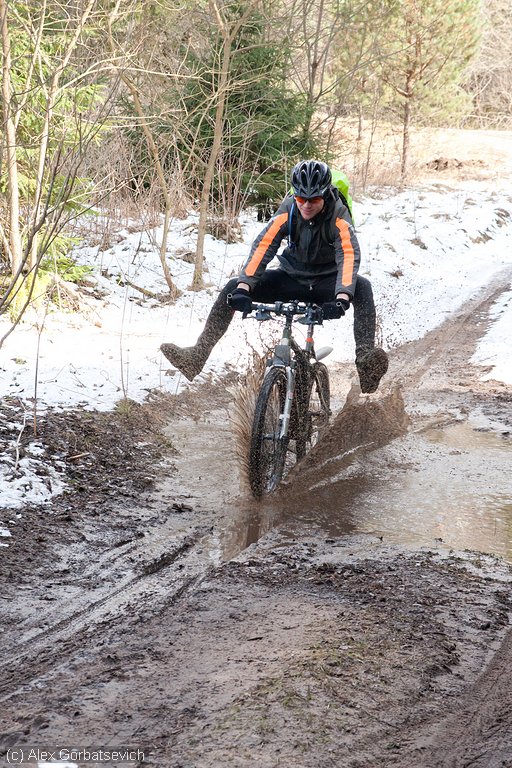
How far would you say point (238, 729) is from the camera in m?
2.77

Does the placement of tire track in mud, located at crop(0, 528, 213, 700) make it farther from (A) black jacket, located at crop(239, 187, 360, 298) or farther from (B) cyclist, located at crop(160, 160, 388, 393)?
(A) black jacket, located at crop(239, 187, 360, 298)

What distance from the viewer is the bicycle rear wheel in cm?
625

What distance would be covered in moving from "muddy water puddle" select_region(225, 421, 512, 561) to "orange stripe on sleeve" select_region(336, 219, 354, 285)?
160 cm

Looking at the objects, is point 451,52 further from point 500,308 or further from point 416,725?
point 416,725

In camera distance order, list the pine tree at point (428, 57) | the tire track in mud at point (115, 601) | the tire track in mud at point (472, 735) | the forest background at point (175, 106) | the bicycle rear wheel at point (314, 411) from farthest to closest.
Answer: the pine tree at point (428, 57) → the forest background at point (175, 106) → the bicycle rear wheel at point (314, 411) → the tire track in mud at point (115, 601) → the tire track in mud at point (472, 735)

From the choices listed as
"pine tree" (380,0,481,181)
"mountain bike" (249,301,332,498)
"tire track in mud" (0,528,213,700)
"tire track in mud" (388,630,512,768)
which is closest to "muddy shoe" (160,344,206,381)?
"mountain bike" (249,301,332,498)

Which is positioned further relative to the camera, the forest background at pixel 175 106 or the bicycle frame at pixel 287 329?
the forest background at pixel 175 106

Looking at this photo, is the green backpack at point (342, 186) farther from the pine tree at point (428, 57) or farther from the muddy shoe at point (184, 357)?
the pine tree at point (428, 57)

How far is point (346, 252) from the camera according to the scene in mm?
5742

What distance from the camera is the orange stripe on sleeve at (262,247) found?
5.87 m

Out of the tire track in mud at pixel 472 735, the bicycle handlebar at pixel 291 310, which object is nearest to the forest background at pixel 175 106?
the bicycle handlebar at pixel 291 310

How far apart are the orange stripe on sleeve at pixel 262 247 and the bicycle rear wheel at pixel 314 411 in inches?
38.1

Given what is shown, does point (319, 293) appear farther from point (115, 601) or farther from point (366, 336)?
point (115, 601)

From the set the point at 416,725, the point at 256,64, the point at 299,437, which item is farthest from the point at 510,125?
the point at 416,725
